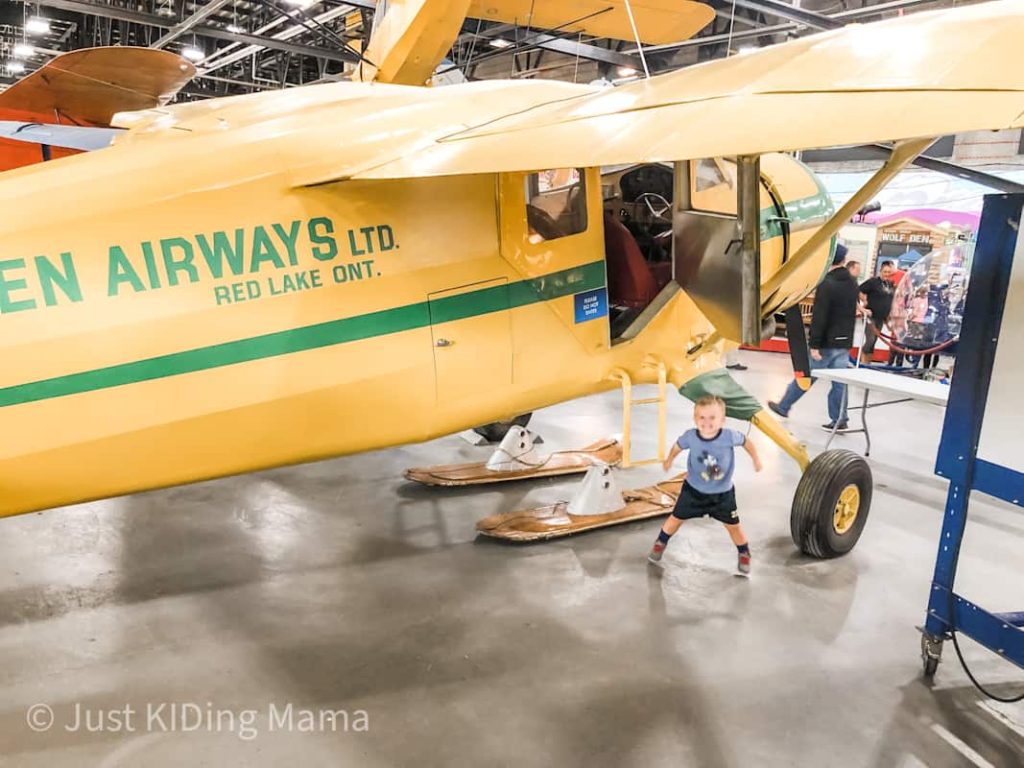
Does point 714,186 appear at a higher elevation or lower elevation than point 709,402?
higher

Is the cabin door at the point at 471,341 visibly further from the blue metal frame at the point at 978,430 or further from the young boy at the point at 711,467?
the blue metal frame at the point at 978,430

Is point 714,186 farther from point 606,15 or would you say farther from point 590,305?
point 606,15

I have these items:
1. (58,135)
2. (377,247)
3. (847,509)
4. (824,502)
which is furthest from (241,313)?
(847,509)

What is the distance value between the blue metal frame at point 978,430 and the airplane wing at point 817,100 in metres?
1.03

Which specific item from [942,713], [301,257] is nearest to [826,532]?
[942,713]

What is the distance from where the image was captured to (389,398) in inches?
137

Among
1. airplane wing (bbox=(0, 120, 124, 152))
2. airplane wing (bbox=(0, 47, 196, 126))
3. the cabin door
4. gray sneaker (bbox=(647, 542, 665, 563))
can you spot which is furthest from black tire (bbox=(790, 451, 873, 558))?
airplane wing (bbox=(0, 47, 196, 126))

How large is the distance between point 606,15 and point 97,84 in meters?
5.50

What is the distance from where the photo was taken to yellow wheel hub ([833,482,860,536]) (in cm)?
487

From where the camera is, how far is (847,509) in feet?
16.2

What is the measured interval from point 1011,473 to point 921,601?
1543mm

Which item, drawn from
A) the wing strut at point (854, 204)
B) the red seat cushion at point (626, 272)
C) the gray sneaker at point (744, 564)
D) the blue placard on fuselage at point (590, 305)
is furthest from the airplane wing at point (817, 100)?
the gray sneaker at point (744, 564)

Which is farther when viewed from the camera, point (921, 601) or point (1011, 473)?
point (921, 601)

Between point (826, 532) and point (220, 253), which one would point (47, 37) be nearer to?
point (220, 253)
